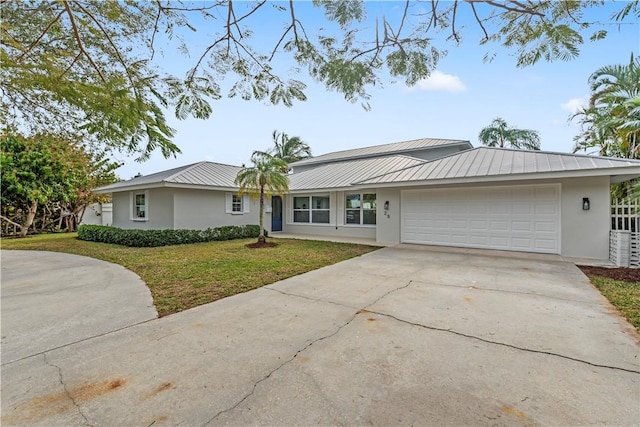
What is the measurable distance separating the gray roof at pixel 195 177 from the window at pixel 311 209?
391 centimetres

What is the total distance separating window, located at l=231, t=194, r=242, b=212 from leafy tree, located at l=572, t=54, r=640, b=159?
14473mm

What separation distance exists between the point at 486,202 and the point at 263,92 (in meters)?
8.72

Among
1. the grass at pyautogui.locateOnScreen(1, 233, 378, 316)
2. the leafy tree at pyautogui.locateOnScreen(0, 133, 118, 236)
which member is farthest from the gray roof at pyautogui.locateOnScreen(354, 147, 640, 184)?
the leafy tree at pyautogui.locateOnScreen(0, 133, 118, 236)

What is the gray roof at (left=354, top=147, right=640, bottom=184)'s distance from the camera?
7.98 meters

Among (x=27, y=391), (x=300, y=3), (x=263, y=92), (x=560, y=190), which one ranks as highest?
(x=300, y=3)

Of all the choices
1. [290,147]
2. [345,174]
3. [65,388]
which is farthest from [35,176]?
[290,147]

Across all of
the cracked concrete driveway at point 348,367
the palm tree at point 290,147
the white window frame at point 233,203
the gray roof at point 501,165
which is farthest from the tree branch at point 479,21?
the palm tree at point 290,147

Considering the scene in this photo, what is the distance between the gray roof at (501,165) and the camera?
26.2 ft

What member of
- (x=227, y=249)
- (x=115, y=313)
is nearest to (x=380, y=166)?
(x=227, y=249)

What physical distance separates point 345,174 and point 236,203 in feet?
19.9

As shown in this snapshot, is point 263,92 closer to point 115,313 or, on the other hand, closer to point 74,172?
point 115,313

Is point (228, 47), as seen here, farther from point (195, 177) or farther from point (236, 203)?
point (236, 203)

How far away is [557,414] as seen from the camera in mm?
2189

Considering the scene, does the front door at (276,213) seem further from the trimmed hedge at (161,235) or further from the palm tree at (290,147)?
the palm tree at (290,147)
